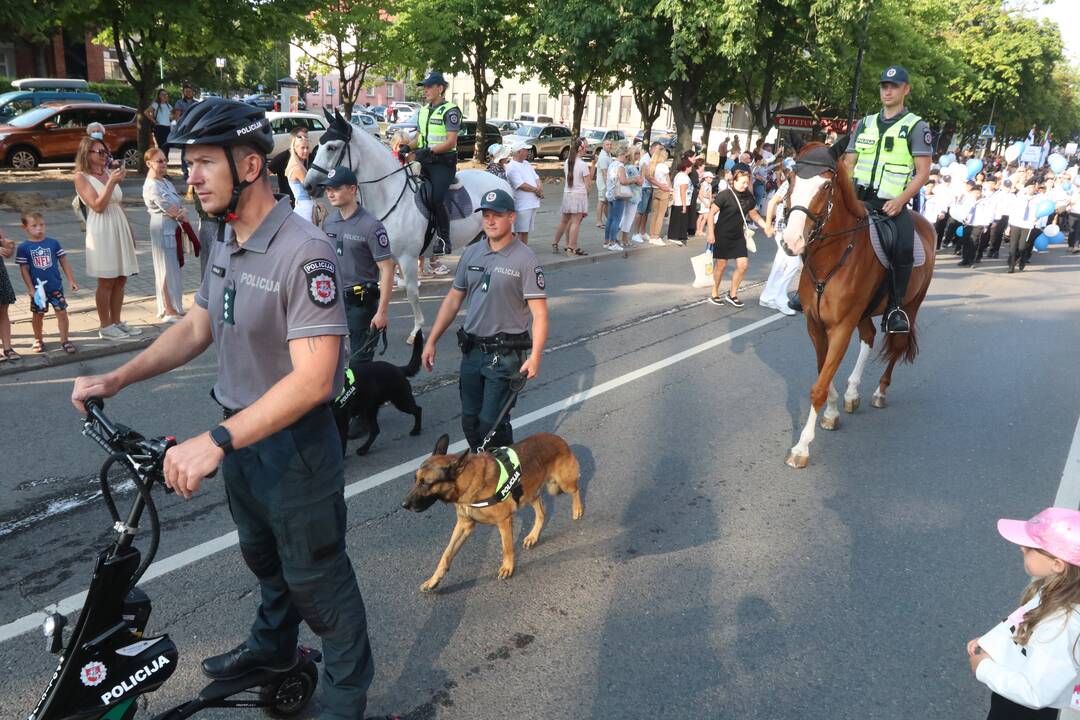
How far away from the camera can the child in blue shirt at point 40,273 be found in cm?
763

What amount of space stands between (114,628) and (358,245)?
4.03 m

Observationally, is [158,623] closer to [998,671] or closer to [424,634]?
[424,634]

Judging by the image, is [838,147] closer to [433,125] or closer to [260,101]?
[433,125]

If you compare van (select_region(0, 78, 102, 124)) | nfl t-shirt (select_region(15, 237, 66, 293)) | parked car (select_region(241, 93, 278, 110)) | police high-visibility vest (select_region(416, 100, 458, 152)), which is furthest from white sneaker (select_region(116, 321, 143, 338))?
van (select_region(0, 78, 102, 124))

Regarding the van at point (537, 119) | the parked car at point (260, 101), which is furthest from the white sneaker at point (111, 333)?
the van at point (537, 119)

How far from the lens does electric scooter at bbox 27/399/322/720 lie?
2.32m

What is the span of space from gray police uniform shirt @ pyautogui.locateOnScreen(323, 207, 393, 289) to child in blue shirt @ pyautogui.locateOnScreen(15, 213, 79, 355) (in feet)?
11.8

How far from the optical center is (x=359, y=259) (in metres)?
6.16

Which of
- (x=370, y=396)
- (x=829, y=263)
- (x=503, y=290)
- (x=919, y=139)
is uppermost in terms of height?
(x=919, y=139)

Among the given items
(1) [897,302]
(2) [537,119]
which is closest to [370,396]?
(1) [897,302]

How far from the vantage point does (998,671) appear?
2.56 meters

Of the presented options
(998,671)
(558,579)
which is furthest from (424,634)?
(998,671)

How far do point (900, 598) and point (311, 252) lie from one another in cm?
375

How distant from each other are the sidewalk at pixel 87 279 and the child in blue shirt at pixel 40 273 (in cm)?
29
